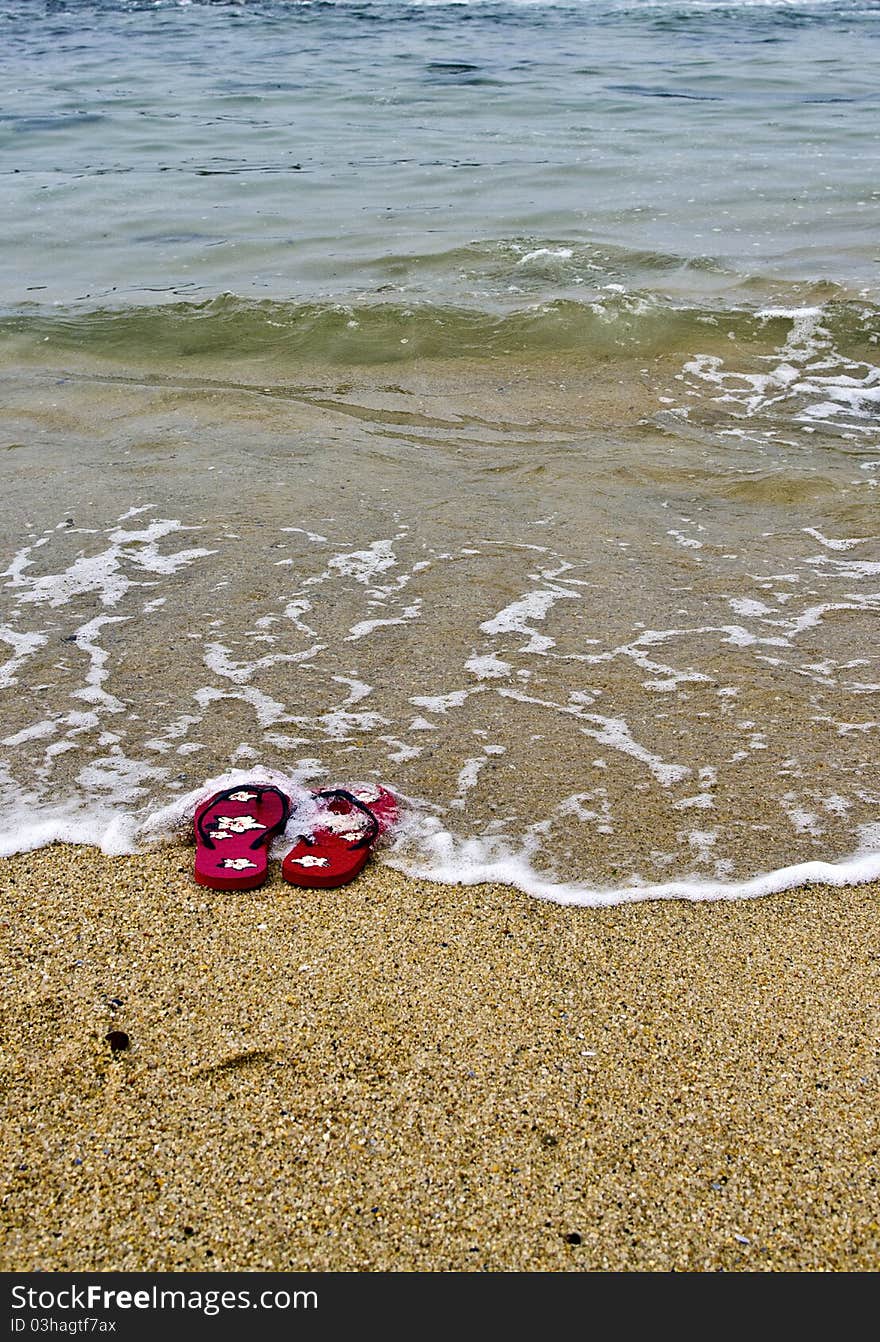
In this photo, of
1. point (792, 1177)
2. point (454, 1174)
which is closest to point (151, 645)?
point (454, 1174)

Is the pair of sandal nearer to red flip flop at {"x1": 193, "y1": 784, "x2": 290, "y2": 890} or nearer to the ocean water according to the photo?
red flip flop at {"x1": 193, "y1": 784, "x2": 290, "y2": 890}

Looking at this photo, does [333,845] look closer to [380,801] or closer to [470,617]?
[380,801]

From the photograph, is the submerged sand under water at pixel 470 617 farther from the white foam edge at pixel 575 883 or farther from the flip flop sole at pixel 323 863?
the flip flop sole at pixel 323 863

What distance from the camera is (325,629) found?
3.91m

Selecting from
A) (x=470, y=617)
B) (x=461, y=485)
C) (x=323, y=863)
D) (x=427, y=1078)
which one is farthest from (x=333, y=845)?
(x=461, y=485)

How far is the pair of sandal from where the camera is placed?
2.67 meters

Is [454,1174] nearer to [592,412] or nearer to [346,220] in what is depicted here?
[592,412]

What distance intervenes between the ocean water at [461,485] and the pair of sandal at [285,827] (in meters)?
0.10

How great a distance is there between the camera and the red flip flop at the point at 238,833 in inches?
104

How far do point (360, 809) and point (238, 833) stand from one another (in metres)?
0.32

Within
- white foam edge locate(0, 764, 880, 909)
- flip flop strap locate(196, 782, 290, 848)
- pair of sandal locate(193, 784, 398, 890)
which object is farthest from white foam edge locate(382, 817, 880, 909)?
flip flop strap locate(196, 782, 290, 848)

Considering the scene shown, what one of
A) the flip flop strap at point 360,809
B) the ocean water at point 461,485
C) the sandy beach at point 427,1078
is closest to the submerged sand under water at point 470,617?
the ocean water at point 461,485

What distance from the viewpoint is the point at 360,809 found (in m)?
2.91

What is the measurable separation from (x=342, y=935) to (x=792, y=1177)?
3.43ft
